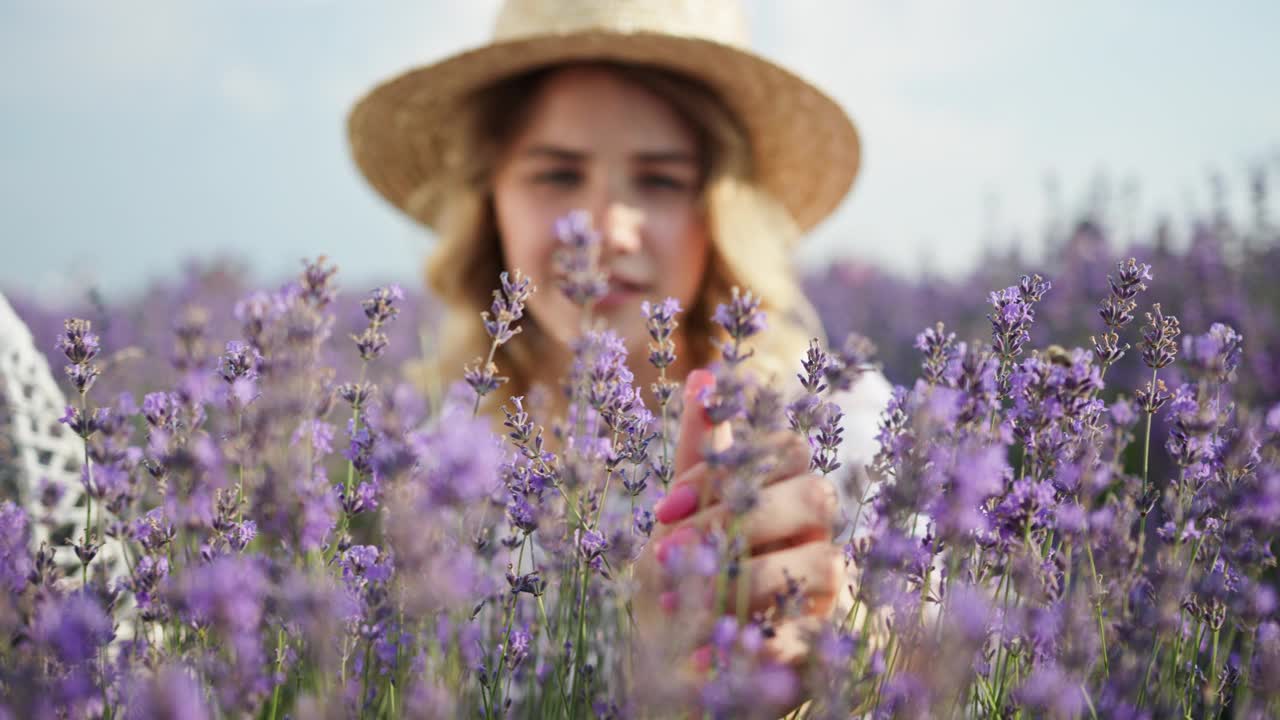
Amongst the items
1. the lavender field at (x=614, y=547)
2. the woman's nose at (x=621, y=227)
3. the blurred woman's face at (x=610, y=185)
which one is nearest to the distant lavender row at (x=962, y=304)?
the blurred woman's face at (x=610, y=185)

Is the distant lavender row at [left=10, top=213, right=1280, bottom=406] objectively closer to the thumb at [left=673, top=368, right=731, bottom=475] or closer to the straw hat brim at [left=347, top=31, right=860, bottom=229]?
the straw hat brim at [left=347, top=31, right=860, bottom=229]

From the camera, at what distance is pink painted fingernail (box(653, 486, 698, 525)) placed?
106 centimetres

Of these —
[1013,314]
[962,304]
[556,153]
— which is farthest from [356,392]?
[962,304]

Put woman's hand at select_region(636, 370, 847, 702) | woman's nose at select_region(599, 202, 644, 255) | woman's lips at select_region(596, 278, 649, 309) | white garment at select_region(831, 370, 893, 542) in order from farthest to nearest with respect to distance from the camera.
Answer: white garment at select_region(831, 370, 893, 542) → woman's lips at select_region(596, 278, 649, 309) → woman's nose at select_region(599, 202, 644, 255) → woman's hand at select_region(636, 370, 847, 702)

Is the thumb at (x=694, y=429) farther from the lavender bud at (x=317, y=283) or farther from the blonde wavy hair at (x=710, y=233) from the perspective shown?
the blonde wavy hair at (x=710, y=233)

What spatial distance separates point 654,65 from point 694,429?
194cm

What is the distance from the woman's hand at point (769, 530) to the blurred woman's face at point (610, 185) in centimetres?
137

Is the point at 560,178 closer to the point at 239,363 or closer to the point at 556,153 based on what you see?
the point at 556,153

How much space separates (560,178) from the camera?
9.02 ft

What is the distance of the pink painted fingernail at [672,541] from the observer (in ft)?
3.28

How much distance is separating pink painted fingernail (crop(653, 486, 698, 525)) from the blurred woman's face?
4.72ft

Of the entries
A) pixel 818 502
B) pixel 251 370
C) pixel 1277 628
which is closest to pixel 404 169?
pixel 251 370

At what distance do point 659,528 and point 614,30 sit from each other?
183 cm

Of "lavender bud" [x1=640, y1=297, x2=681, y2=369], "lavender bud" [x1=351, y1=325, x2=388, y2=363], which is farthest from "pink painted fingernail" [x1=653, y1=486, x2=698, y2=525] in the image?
"lavender bud" [x1=351, y1=325, x2=388, y2=363]
